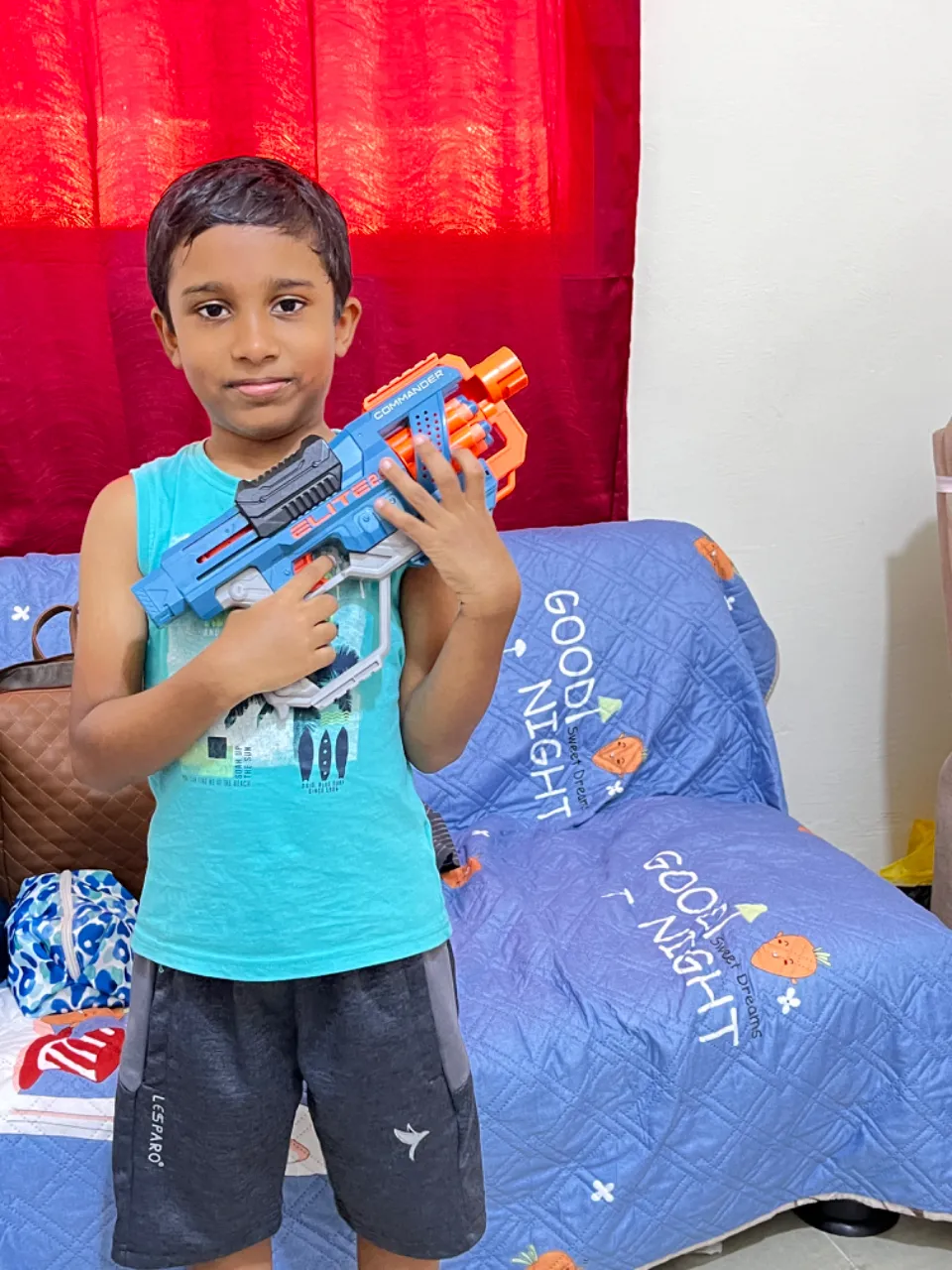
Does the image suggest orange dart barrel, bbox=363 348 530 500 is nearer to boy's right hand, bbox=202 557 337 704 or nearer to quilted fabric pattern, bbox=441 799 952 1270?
boy's right hand, bbox=202 557 337 704

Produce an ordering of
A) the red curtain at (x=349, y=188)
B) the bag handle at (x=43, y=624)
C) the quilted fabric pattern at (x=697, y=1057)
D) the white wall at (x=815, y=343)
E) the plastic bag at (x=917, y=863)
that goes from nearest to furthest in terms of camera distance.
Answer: the quilted fabric pattern at (x=697, y=1057) → the bag handle at (x=43, y=624) → the red curtain at (x=349, y=188) → the white wall at (x=815, y=343) → the plastic bag at (x=917, y=863)

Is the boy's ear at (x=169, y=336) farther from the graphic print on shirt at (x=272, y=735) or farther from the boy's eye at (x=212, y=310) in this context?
the graphic print on shirt at (x=272, y=735)

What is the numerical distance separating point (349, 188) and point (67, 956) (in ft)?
3.65

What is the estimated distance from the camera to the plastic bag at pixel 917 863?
228 cm

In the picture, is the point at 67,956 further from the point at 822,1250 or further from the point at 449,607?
the point at 822,1250

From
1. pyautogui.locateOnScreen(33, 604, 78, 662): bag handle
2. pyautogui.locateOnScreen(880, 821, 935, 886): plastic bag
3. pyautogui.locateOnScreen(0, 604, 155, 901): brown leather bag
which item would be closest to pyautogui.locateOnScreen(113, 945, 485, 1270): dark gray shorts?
pyautogui.locateOnScreen(0, 604, 155, 901): brown leather bag

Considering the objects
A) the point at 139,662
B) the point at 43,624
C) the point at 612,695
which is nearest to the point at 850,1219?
the point at 612,695

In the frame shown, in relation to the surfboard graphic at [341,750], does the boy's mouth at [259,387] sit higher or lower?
higher

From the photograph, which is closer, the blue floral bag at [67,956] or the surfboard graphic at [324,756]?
the surfboard graphic at [324,756]

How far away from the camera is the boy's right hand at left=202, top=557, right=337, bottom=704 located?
806mm

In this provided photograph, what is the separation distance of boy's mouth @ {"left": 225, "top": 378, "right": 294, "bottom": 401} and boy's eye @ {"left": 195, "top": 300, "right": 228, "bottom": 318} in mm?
48

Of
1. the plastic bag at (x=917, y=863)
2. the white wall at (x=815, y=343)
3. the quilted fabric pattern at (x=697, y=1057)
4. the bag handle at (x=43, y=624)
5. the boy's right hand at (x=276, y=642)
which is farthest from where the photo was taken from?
the plastic bag at (x=917, y=863)

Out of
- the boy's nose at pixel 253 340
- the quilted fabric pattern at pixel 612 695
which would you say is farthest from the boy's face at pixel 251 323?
the quilted fabric pattern at pixel 612 695

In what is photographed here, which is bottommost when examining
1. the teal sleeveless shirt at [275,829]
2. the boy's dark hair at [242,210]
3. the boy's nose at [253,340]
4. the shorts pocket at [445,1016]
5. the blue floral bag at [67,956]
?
→ the blue floral bag at [67,956]
